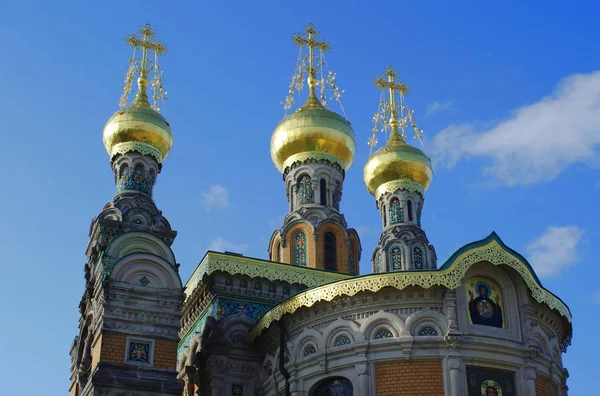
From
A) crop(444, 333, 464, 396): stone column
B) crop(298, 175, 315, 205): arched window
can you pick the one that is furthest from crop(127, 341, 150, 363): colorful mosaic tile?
crop(298, 175, 315, 205): arched window

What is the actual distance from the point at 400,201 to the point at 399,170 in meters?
0.83

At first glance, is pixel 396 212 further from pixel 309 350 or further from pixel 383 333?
pixel 383 333

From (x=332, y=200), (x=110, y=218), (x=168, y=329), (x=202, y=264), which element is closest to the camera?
(x=168, y=329)

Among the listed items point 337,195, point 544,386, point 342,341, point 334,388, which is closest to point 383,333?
point 342,341

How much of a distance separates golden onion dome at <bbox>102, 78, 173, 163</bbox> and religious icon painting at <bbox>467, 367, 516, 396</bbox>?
9492 mm

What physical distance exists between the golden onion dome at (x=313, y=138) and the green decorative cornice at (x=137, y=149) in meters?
3.39

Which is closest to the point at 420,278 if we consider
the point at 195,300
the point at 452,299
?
the point at 452,299

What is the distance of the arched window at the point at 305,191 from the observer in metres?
21.7

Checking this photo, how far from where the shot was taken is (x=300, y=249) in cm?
2122

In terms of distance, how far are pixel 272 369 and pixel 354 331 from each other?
2.17 m

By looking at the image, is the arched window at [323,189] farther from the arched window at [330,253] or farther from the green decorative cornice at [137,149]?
the green decorative cornice at [137,149]

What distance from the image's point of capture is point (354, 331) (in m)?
14.5

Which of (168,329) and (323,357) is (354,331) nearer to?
(323,357)

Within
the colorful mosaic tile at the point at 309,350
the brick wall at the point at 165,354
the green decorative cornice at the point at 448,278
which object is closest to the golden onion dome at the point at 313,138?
the green decorative cornice at the point at 448,278
